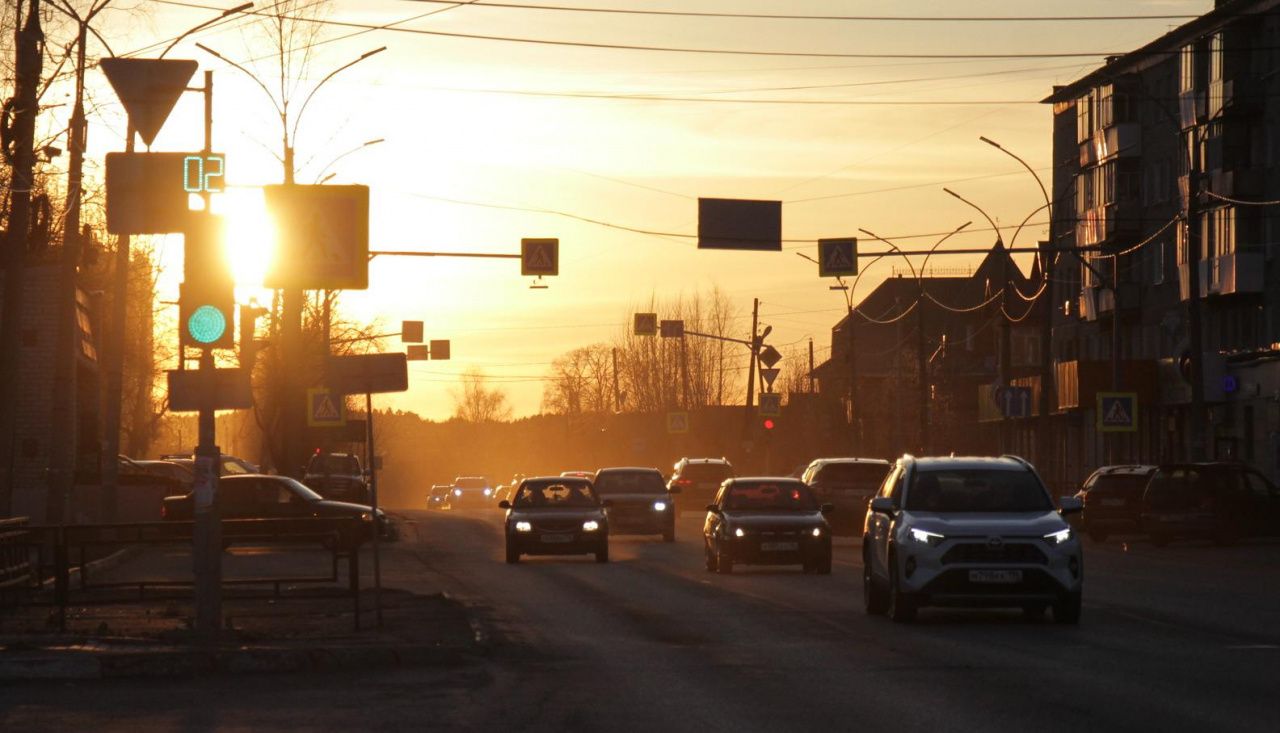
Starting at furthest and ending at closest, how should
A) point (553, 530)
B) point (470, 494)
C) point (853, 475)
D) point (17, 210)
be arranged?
point (470, 494), point (853, 475), point (553, 530), point (17, 210)

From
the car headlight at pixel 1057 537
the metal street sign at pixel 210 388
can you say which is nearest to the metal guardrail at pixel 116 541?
the metal street sign at pixel 210 388

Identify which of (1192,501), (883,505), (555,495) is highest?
(883,505)

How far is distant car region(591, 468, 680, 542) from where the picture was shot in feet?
142

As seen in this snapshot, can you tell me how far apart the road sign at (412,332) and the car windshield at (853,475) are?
24330 millimetres

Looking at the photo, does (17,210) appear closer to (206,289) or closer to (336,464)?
(206,289)

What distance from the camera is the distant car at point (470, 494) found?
312 feet

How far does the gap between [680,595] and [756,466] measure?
85811 millimetres

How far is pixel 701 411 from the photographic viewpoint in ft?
406

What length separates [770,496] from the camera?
31.7 metres

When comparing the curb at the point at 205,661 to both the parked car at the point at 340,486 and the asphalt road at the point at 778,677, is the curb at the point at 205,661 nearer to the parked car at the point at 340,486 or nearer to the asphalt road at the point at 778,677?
the asphalt road at the point at 778,677

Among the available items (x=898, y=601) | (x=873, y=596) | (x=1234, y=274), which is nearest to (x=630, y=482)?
(x=873, y=596)

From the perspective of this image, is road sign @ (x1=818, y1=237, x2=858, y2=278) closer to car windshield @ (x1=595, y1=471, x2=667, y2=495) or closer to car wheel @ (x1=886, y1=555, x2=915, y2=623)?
car windshield @ (x1=595, y1=471, x2=667, y2=495)

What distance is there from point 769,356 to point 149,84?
57347 millimetres

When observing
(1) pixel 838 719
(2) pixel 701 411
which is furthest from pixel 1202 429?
(2) pixel 701 411
